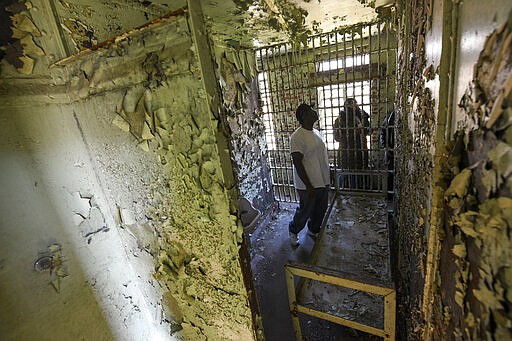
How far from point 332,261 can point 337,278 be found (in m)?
1.13

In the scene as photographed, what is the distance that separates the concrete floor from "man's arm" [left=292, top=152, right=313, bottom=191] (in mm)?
599

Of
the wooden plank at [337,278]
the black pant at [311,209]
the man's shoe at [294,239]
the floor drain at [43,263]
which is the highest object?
the floor drain at [43,263]

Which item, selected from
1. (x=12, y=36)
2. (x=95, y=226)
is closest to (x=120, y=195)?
(x=95, y=226)

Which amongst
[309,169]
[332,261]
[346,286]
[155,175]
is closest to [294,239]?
[332,261]

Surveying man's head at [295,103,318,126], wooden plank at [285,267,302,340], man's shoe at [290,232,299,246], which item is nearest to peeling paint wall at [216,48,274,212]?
man's shoe at [290,232,299,246]

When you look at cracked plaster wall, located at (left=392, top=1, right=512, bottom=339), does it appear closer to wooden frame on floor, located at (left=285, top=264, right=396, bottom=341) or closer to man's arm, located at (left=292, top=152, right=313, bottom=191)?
wooden frame on floor, located at (left=285, top=264, right=396, bottom=341)

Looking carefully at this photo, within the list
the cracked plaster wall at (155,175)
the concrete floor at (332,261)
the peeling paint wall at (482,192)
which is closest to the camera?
the peeling paint wall at (482,192)

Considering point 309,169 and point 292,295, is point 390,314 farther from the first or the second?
point 309,169

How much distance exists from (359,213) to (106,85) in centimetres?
292

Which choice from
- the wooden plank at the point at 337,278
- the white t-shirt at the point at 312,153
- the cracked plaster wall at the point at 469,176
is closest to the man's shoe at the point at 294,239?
the white t-shirt at the point at 312,153

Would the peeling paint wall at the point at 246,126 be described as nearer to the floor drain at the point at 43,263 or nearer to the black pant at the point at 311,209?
the black pant at the point at 311,209

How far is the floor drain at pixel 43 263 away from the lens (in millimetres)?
1033

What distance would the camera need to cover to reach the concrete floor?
157cm

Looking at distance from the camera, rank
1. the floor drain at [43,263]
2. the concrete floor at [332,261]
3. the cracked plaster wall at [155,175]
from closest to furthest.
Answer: the cracked plaster wall at [155,175], the floor drain at [43,263], the concrete floor at [332,261]
